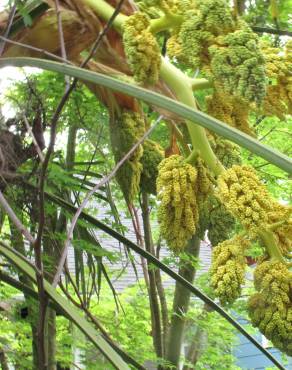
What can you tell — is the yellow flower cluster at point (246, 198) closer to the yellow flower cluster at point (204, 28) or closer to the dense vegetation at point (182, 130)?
the dense vegetation at point (182, 130)

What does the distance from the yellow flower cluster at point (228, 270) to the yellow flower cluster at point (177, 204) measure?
0.31 ft

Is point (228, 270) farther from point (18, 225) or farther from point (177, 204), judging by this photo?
point (18, 225)

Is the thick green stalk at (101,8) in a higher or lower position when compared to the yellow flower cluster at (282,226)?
higher

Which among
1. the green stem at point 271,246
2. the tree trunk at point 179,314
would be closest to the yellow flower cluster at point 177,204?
the green stem at point 271,246

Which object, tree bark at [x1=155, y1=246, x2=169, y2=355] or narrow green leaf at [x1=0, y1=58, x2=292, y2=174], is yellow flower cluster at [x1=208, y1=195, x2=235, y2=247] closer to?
narrow green leaf at [x1=0, y1=58, x2=292, y2=174]

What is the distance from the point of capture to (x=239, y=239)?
36.2 inches

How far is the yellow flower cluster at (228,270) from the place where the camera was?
859mm

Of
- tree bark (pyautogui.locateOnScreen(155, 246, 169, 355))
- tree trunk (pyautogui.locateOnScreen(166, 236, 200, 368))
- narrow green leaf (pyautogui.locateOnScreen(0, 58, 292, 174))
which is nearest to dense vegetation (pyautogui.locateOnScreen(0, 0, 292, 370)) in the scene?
narrow green leaf (pyautogui.locateOnScreen(0, 58, 292, 174))

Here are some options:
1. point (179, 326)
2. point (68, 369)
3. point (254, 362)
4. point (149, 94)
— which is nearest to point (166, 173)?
point (149, 94)

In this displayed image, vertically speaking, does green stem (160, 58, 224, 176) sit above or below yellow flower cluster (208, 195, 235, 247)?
above

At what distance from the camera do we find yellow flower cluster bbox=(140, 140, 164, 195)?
1.29m

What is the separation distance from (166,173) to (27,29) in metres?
0.45

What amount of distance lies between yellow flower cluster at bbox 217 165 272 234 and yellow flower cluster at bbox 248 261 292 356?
67 mm

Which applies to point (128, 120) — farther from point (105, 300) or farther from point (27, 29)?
point (105, 300)
